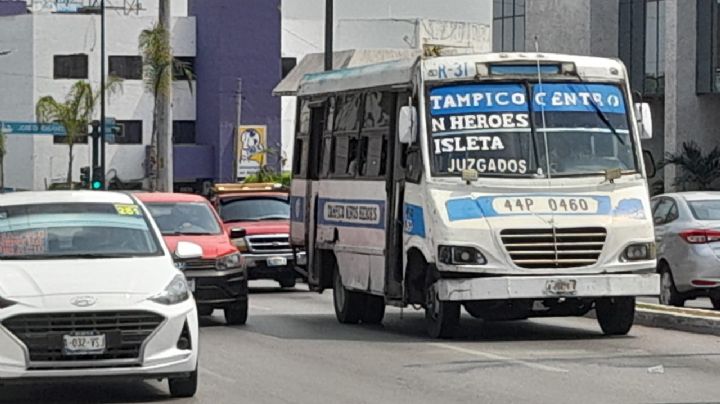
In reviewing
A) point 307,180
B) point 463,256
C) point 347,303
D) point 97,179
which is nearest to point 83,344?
point 463,256

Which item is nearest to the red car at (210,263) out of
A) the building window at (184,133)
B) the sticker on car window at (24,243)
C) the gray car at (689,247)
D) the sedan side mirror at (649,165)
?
the sedan side mirror at (649,165)

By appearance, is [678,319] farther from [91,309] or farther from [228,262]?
[91,309]

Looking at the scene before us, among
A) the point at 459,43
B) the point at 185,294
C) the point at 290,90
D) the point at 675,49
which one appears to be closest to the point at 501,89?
the point at 185,294

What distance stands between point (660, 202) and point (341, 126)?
560 centimetres

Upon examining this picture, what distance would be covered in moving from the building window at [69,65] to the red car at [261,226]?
49772 millimetres

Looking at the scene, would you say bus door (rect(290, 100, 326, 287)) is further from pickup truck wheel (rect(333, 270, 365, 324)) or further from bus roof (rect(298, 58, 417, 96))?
pickup truck wheel (rect(333, 270, 365, 324))

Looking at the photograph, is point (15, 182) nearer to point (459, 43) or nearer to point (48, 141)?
point (48, 141)

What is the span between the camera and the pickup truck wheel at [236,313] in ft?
65.1

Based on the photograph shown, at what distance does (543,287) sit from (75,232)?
17.9 ft

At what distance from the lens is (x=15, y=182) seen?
7981 centimetres

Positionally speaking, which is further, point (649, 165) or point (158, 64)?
point (158, 64)

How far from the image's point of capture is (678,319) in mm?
18328

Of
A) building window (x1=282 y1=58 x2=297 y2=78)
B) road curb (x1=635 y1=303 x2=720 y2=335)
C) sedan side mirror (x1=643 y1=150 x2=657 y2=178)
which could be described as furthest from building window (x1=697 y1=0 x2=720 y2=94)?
sedan side mirror (x1=643 y1=150 x2=657 y2=178)

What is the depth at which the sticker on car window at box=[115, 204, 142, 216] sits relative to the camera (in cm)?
1336
